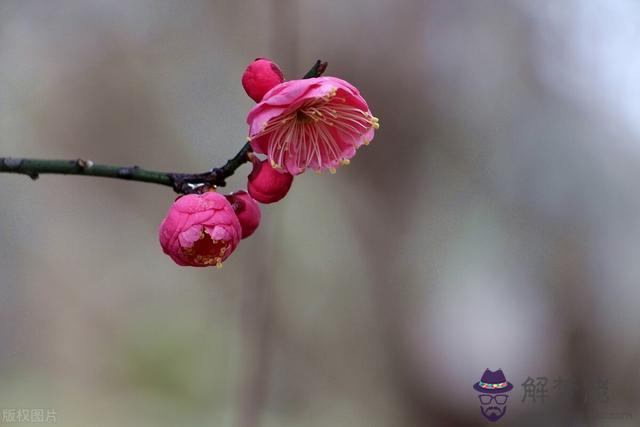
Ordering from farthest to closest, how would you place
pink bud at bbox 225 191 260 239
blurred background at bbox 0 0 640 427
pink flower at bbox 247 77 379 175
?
1. blurred background at bbox 0 0 640 427
2. pink bud at bbox 225 191 260 239
3. pink flower at bbox 247 77 379 175

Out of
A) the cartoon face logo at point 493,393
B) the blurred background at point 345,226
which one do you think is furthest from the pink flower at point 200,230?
the cartoon face logo at point 493,393

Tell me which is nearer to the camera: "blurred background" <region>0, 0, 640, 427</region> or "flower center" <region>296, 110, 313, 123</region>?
"flower center" <region>296, 110, 313, 123</region>

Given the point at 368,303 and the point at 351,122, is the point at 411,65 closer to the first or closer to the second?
the point at 368,303

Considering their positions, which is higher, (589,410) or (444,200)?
(444,200)

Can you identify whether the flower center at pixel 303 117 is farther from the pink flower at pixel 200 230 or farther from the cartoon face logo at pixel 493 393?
the cartoon face logo at pixel 493 393

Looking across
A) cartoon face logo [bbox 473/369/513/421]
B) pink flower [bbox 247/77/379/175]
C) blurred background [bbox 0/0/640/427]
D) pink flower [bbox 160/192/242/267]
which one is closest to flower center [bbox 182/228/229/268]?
pink flower [bbox 160/192/242/267]

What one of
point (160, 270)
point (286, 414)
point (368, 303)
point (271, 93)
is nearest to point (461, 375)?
point (368, 303)

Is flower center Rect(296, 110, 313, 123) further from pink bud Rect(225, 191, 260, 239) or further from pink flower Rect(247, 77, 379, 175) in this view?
pink bud Rect(225, 191, 260, 239)
